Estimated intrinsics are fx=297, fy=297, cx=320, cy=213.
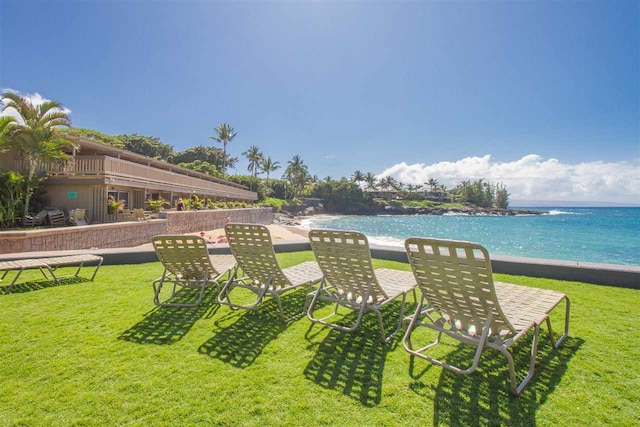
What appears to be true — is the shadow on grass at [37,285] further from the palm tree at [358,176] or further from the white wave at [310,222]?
the palm tree at [358,176]

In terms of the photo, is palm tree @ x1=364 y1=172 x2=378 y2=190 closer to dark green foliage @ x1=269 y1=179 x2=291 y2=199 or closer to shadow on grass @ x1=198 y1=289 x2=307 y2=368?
dark green foliage @ x1=269 y1=179 x2=291 y2=199

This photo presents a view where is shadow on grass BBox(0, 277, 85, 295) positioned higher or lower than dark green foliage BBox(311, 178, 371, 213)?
lower

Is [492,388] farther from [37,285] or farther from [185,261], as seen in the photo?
[37,285]

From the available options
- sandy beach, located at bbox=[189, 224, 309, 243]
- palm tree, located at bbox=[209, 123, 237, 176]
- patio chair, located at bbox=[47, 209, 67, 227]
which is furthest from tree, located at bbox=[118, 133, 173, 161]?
patio chair, located at bbox=[47, 209, 67, 227]

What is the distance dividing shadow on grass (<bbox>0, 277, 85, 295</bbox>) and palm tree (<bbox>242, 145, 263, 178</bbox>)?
2754 inches

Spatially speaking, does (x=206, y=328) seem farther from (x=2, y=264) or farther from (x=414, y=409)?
(x=2, y=264)

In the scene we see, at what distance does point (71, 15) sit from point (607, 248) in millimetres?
42692

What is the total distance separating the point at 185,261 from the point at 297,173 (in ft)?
257

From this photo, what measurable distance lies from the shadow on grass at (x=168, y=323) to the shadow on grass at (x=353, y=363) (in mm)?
1443

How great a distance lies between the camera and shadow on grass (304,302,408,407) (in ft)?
7.47

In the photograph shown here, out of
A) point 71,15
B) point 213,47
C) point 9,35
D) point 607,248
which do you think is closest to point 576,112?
point 607,248

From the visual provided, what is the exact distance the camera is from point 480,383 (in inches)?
93.4

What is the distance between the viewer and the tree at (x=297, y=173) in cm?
8119

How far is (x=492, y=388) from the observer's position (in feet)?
7.54
